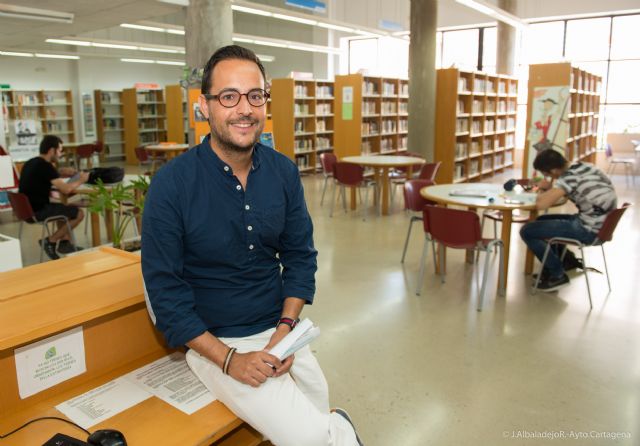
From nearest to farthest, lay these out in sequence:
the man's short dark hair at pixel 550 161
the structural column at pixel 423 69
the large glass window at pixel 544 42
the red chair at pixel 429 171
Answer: the man's short dark hair at pixel 550 161, the red chair at pixel 429 171, the structural column at pixel 423 69, the large glass window at pixel 544 42

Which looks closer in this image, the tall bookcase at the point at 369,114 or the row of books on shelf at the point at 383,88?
the tall bookcase at the point at 369,114

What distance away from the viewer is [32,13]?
6.52 meters

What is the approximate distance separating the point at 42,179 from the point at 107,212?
765mm

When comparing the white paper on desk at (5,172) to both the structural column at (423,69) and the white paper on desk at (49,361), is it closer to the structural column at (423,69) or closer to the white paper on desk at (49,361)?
the white paper on desk at (49,361)

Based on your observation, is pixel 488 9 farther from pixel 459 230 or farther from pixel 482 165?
pixel 459 230

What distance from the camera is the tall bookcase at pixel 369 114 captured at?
10125mm

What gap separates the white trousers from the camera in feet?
4.98

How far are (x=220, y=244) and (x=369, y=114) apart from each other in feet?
30.4

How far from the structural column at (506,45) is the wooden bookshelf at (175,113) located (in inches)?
306

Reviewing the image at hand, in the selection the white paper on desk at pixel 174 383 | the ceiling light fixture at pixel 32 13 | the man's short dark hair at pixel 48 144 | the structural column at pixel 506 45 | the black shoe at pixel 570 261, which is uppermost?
the structural column at pixel 506 45

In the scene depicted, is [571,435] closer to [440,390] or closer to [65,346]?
[440,390]

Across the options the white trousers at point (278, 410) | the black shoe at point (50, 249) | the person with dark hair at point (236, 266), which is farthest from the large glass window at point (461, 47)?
the white trousers at point (278, 410)

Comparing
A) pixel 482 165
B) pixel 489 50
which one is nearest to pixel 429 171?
pixel 482 165

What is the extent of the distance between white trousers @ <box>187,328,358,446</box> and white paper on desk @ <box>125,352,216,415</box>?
47 millimetres
